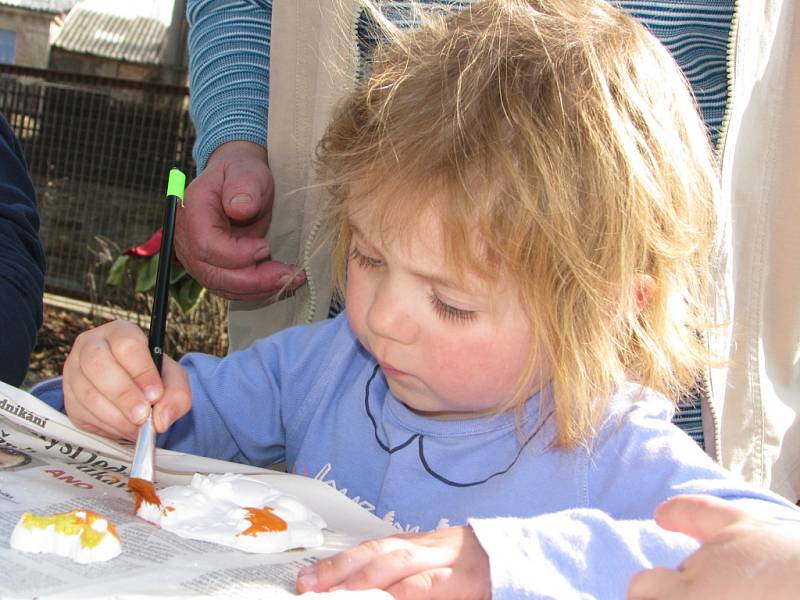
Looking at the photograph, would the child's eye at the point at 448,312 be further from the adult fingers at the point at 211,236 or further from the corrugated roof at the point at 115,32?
the corrugated roof at the point at 115,32

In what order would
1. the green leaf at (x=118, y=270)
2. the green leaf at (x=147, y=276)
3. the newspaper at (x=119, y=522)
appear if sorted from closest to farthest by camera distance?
the newspaper at (x=119, y=522), the green leaf at (x=147, y=276), the green leaf at (x=118, y=270)

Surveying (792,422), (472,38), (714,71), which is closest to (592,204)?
(472,38)

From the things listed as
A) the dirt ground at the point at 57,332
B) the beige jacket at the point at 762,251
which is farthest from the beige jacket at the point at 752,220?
the dirt ground at the point at 57,332

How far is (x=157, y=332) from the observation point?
3.57 feet

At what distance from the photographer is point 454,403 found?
1082 millimetres

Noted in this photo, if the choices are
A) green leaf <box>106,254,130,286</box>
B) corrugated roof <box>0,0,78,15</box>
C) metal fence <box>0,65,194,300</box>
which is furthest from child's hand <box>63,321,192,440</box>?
corrugated roof <box>0,0,78,15</box>

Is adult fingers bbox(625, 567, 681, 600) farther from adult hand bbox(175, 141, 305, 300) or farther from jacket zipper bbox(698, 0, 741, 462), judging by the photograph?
adult hand bbox(175, 141, 305, 300)

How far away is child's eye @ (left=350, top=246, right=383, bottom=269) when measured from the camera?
1058mm

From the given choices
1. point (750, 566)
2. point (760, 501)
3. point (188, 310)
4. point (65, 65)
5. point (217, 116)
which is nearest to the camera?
point (750, 566)

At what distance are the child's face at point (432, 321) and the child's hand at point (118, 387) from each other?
0.75 ft

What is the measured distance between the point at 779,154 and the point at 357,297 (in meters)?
0.65

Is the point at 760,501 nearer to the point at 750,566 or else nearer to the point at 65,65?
the point at 750,566

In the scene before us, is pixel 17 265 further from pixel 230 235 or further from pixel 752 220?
pixel 752 220

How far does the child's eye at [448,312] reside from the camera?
3.30 feet
